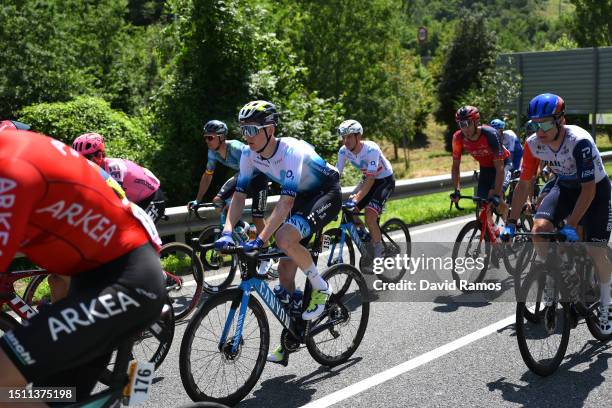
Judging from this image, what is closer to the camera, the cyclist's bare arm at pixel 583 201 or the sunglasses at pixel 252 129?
the sunglasses at pixel 252 129

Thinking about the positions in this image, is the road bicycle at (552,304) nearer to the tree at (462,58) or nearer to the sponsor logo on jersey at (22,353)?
the sponsor logo on jersey at (22,353)

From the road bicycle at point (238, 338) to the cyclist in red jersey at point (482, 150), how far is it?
3.64 m

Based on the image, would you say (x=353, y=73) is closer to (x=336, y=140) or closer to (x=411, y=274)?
(x=336, y=140)

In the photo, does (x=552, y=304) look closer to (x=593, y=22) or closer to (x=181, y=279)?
(x=181, y=279)

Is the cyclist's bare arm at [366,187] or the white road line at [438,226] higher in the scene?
the cyclist's bare arm at [366,187]

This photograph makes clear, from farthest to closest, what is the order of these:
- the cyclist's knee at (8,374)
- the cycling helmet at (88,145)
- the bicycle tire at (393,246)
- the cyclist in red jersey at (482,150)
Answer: the bicycle tire at (393,246)
the cyclist in red jersey at (482,150)
the cycling helmet at (88,145)
the cyclist's knee at (8,374)

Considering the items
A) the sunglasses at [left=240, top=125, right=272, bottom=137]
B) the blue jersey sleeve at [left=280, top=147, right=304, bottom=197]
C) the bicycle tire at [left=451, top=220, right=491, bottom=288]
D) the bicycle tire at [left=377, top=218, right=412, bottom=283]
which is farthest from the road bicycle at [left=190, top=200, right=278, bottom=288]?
the sunglasses at [left=240, top=125, right=272, bottom=137]

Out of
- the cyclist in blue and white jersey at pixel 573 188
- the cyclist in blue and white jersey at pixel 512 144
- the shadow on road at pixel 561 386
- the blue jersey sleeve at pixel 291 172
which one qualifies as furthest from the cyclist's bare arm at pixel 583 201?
the cyclist in blue and white jersey at pixel 512 144

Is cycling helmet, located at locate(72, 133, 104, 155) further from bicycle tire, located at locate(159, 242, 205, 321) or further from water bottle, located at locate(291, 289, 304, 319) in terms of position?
water bottle, located at locate(291, 289, 304, 319)

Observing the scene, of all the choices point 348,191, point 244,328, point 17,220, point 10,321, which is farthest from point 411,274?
point 17,220

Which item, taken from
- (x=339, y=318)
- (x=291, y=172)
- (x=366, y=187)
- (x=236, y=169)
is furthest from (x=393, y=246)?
(x=291, y=172)

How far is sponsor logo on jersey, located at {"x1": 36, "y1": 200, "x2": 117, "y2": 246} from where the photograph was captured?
2.68 metres

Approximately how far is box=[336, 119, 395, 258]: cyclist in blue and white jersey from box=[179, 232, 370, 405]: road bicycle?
2.98 meters

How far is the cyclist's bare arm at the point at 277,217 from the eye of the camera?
5035 mm
